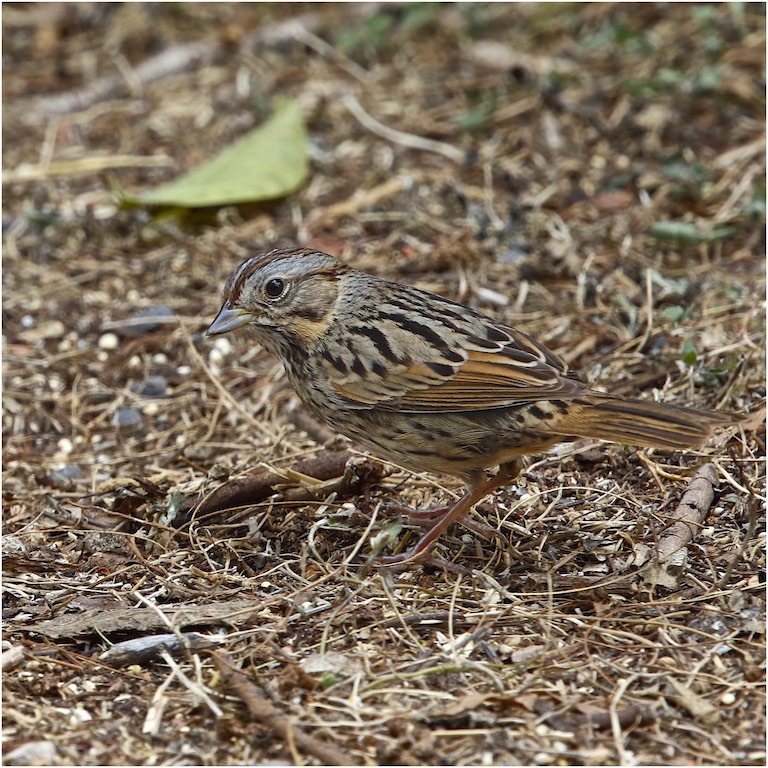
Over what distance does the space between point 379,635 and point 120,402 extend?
2.37 metres

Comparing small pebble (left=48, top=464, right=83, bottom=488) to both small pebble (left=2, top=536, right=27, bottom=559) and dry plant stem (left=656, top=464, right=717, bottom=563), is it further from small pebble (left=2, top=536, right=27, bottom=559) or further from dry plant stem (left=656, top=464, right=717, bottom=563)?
dry plant stem (left=656, top=464, right=717, bottom=563)

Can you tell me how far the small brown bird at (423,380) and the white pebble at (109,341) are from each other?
65.1 inches

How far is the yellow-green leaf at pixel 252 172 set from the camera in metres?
6.86

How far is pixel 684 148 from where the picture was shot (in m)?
7.09

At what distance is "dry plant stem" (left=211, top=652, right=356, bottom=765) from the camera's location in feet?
10.5

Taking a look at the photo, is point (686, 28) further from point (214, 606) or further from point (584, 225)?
point (214, 606)

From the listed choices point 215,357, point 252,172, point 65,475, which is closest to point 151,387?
point 215,357

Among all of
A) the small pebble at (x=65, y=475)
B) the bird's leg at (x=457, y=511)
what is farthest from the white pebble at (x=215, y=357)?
the bird's leg at (x=457, y=511)

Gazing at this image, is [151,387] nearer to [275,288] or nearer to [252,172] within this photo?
[275,288]

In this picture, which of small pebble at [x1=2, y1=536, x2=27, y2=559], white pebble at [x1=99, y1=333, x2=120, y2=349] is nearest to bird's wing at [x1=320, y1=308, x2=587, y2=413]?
small pebble at [x1=2, y1=536, x2=27, y2=559]

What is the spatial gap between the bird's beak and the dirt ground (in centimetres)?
57

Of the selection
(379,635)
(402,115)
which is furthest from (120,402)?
(402,115)

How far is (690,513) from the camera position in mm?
4309

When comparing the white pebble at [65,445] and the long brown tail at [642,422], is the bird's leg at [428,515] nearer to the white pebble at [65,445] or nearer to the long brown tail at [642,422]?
the long brown tail at [642,422]
